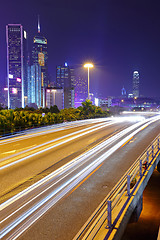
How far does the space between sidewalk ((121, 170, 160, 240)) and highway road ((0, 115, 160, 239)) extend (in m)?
3.89

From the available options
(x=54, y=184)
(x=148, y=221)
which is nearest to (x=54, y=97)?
(x=148, y=221)

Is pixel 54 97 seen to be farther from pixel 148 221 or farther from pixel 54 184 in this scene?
pixel 54 184

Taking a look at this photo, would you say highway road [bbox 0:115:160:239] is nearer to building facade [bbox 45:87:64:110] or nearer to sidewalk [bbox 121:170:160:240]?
sidewalk [bbox 121:170:160:240]

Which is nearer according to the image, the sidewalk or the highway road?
the highway road

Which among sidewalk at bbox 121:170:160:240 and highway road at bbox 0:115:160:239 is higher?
highway road at bbox 0:115:160:239

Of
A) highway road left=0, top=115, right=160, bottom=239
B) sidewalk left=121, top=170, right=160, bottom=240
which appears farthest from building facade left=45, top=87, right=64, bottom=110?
highway road left=0, top=115, right=160, bottom=239

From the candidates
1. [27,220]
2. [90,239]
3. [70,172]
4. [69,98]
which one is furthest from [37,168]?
[69,98]

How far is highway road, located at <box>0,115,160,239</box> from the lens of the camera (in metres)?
7.36

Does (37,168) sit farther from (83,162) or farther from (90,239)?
(90,239)

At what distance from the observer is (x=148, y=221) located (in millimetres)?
15000

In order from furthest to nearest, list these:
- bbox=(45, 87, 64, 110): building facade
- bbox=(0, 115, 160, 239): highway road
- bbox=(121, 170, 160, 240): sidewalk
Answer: bbox=(45, 87, 64, 110): building facade, bbox=(121, 170, 160, 240): sidewalk, bbox=(0, 115, 160, 239): highway road

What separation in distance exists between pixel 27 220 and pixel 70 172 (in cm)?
505

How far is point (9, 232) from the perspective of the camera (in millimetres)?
6863

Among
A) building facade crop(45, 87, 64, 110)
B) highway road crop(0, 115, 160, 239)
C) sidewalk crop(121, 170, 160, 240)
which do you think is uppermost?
building facade crop(45, 87, 64, 110)
